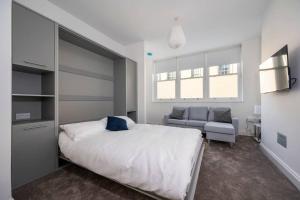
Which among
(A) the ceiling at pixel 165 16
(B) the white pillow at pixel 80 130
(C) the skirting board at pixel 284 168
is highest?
(A) the ceiling at pixel 165 16

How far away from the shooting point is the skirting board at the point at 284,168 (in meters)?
1.50

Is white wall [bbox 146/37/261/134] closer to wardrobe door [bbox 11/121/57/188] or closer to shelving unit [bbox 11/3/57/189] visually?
shelving unit [bbox 11/3/57/189]

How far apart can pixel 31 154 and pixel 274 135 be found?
153 inches

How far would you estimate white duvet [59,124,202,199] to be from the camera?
100 centimetres

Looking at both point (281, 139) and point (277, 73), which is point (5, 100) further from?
point (281, 139)

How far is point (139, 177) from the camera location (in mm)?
1107

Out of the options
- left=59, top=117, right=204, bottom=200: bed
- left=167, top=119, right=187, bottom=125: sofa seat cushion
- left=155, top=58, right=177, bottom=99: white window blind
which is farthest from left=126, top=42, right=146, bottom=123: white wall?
left=59, top=117, right=204, bottom=200: bed

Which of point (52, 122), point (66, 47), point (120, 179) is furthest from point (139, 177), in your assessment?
point (66, 47)

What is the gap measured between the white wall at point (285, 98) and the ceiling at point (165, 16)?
474 millimetres

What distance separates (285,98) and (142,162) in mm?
2354

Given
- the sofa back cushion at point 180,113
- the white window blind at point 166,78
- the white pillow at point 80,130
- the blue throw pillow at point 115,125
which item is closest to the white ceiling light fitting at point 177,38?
the blue throw pillow at point 115,125

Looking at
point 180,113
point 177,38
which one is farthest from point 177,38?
point 180,113

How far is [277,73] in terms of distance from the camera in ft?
6.11

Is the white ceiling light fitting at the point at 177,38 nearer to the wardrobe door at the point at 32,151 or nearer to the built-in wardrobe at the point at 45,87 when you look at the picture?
the built-in wardrobe at the point at 45,87
